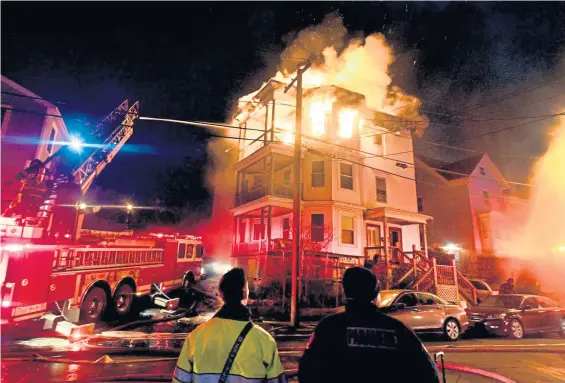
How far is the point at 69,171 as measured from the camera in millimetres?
14070

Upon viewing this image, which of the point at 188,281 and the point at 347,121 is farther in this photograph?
the point at 347,121

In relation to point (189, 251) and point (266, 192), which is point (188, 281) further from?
point (266, 192)

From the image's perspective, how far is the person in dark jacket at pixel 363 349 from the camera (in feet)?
6.45

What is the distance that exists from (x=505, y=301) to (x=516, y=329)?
3.37ft

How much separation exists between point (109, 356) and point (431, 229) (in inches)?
1099

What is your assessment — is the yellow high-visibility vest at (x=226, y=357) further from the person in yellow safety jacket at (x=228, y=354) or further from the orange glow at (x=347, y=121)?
the orange glow at (x=347, y=121)

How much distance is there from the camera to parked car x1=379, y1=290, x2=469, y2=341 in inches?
377

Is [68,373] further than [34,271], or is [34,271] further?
[34,271]

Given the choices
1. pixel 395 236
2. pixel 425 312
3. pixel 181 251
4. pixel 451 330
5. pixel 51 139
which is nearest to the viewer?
pixel 425 312

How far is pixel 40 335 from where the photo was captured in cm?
861

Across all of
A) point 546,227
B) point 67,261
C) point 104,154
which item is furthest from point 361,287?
point 546,227

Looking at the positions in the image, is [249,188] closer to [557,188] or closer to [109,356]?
[109,356]

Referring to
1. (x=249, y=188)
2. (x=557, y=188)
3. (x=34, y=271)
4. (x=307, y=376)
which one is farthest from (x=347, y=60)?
(x=557, y=188)

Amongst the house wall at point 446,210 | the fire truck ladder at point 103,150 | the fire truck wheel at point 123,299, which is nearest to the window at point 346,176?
the house wall at point 446,210
